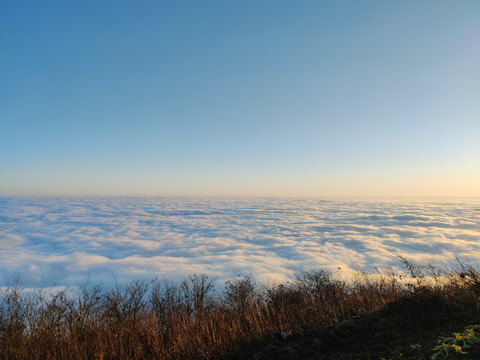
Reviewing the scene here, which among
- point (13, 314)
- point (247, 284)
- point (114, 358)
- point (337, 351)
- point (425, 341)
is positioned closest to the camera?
point (425, 341)

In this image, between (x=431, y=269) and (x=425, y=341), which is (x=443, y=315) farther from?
(x=431, y=269)

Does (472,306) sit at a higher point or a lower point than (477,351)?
lower

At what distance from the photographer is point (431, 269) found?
15047 mm

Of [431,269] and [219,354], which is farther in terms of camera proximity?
[431,269]

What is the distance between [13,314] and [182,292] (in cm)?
2951

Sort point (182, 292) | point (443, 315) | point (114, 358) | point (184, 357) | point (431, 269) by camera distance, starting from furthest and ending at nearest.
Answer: point (182, 292), point (431, 269), point (114, 358), point (184, 357), point (443, 315)

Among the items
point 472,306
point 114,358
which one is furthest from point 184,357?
point 472,306

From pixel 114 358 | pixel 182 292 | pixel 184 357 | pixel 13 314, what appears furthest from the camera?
pixel 182 292

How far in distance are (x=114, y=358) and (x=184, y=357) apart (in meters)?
3.76

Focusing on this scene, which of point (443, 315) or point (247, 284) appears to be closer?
point (443, 315)

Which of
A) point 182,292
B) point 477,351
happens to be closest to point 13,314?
point 182,292

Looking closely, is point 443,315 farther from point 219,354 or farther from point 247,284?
point 247,284

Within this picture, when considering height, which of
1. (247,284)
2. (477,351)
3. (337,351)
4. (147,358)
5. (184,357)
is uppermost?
(477,351)

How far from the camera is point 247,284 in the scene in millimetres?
54469
